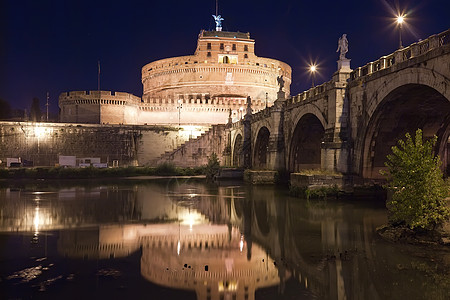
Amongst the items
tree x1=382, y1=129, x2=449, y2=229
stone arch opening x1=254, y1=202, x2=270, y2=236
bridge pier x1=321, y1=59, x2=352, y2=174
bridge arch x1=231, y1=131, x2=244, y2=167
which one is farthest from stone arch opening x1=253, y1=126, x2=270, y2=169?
tree x1=382, y1=129, x2=449, y2=229

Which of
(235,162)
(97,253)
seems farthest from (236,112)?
(97,253)

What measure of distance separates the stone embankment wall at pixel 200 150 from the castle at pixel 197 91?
1102cm

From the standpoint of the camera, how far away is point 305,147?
2752cm

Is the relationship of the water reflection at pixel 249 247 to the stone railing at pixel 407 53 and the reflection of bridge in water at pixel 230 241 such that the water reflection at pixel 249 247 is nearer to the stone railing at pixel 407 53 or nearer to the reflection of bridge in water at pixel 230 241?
the reflection of bridge in water at pixel 230 241

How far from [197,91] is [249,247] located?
63072mm

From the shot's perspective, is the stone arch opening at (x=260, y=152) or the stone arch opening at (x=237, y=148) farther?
the stone arch opening at (x=237, y=148)

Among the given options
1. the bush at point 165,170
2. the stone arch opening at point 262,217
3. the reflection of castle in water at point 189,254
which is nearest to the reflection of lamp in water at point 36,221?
the reflection of castle in water at point 189,254

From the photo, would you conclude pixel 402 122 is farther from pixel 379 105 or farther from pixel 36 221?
pixel 36 221

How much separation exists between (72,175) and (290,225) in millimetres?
28542

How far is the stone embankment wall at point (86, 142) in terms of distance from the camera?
1816 inches

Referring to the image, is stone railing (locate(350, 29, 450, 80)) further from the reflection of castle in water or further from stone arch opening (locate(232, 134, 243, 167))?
stone arch opening (locate(232, 134, 243, 167))

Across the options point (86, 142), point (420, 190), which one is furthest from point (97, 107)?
point (420, 190)

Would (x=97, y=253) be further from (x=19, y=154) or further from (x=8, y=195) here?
(x=19, y=154)

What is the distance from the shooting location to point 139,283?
6848 mm
